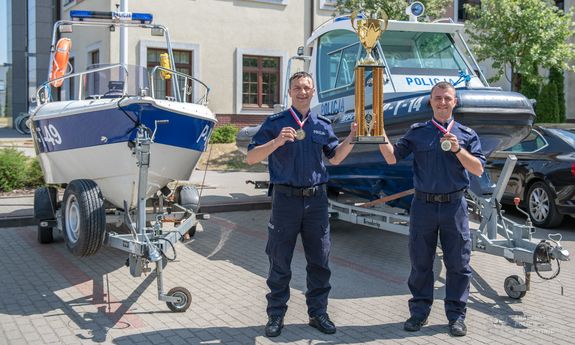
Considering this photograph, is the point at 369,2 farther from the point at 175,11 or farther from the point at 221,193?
the point at 221,193

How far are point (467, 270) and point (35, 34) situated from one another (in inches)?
965

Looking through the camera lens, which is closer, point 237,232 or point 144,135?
point 144,135

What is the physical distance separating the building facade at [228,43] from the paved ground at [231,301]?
39.5 feet

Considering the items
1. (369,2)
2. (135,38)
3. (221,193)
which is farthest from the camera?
(135,38)

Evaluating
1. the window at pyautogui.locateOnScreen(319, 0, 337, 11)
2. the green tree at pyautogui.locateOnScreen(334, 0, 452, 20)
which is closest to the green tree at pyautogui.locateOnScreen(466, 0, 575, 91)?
the green tree at pyautogui.locateOnScreen(334, 0, 452, 20)

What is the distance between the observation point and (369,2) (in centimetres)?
1722

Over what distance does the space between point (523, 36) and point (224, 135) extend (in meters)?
9.29

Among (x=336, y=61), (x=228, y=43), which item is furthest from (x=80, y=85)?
(x=228, y=43)

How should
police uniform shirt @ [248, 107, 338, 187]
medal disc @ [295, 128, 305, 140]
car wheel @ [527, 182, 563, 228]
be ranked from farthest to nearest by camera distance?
car wheel @ [527, 182, 563, 228]
police uniform shirt @ [248, 107, 338, 187]
medal disc @ [295, 128, 305, 140]

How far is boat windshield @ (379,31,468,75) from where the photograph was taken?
7.96 meters

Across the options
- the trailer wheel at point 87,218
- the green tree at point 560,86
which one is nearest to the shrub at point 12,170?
the trailer wheel at point 87,218

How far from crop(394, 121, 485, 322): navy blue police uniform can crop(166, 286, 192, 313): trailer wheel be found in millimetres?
1812

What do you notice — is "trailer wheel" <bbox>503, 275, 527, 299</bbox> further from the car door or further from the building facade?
the building facade

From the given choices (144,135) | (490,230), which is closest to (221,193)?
(144,135)
